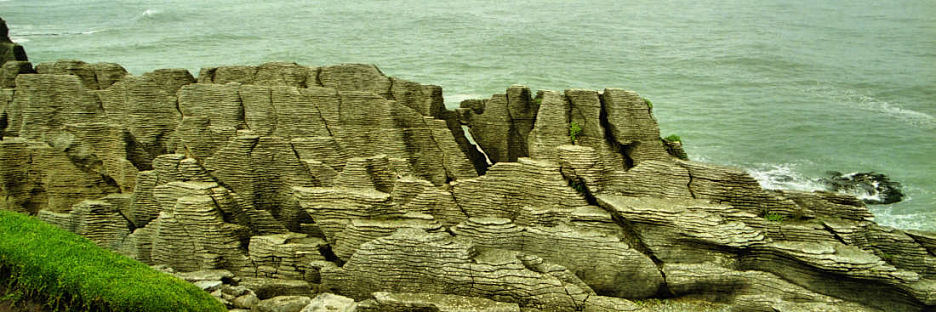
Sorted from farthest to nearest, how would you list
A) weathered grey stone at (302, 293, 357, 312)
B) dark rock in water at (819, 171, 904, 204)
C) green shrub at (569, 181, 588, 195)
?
1. dark rock in water at (819, 171, 904, 204)
2. green shrub at (569, 181, 588, 195)
3. weathered grey stone at (302, 293, 357, 312)

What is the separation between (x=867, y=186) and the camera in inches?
1319

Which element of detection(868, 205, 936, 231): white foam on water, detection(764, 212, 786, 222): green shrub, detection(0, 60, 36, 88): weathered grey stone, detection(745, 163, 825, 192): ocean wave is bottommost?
detection(745, 163, 825, 192): ocean wave

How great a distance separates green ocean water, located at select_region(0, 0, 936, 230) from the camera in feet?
136

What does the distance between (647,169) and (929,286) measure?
22.2 feet

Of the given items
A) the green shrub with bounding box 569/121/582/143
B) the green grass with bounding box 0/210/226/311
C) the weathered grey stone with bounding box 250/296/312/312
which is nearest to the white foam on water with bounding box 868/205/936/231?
the green shrub with bounding box 569/121/582/143

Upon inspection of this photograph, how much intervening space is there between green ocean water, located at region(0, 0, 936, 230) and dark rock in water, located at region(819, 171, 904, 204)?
2.37 ft

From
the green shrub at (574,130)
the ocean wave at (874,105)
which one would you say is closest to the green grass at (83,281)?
the green shrub at (574,130)

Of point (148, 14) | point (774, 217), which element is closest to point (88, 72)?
point (774, 217)

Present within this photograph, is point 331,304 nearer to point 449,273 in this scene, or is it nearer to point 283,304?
point 283,304

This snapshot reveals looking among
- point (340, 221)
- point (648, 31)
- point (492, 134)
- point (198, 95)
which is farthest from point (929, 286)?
point (648, 31)

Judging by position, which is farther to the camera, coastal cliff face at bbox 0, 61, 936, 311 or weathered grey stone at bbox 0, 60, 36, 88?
weathered grey stone at bbox 0, 60, 36, 88

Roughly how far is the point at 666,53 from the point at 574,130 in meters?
49.7

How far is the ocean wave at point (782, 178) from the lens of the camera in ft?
112

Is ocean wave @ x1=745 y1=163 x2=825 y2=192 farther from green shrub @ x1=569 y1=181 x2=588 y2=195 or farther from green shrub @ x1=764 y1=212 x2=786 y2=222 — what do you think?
green shrub @ x1=569 y1=181 x2=588 y2=195
